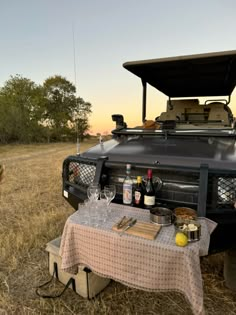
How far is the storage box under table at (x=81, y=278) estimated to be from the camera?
2129 millimetres

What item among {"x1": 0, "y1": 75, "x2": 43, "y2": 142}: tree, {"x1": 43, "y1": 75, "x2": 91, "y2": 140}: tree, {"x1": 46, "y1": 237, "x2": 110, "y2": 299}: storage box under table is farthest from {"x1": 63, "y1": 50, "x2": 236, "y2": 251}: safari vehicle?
{"x1": 43, "y1": 75, "x2": 91, "y2": 140}: tree

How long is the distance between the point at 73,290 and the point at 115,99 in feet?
15.3

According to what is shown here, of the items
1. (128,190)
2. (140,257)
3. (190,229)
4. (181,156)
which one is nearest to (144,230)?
(140,257)

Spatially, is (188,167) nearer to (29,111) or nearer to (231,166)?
(231,166)

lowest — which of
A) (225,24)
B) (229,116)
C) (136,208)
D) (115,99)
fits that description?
(136,208)

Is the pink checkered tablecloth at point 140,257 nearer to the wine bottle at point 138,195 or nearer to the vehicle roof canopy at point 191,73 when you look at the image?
the wine bottle at point 138,195

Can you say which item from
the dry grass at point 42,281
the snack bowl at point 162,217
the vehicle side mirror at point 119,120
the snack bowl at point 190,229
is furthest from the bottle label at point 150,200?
the vehicle side mirror at point 119,120

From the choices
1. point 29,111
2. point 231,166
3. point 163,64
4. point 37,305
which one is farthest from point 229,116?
point 29,111

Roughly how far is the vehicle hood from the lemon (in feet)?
2.27

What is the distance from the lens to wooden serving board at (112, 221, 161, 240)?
4.99ft

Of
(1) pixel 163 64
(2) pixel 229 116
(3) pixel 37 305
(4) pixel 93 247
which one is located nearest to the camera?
(4) pixel 93 247

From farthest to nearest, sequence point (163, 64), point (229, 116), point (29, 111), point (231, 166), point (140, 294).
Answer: point (29, 111)
point (229, 116)
point (163, 64)
point (140, 294)
point (231, 166)

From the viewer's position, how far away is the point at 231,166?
1.84 metres

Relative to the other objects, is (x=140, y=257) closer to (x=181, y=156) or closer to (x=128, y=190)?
(x=128, y=190)
